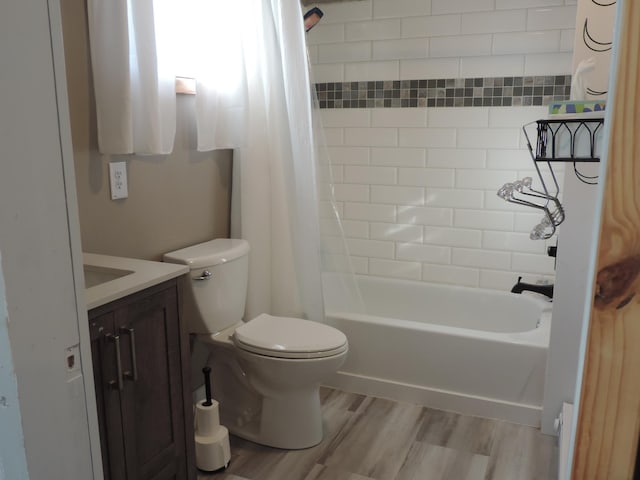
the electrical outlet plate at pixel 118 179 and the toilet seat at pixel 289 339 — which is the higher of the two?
the electrical outlet plate at pixel 118 179

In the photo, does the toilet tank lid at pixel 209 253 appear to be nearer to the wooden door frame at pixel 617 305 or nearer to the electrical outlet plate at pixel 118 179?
the electrical outlet plate at pixel 118 179

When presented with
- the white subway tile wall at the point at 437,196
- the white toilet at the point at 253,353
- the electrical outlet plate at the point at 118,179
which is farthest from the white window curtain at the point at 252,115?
the white subway tile wall at the point at 437,196

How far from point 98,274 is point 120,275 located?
11 centimetres

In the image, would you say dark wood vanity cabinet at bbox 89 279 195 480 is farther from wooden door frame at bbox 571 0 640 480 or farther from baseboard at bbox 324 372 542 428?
wooden door frame at bbox 571 0 640 480

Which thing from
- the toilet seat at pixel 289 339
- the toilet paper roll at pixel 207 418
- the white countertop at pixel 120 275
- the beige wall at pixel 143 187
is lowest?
the toilet paper roll at pixel 207 418

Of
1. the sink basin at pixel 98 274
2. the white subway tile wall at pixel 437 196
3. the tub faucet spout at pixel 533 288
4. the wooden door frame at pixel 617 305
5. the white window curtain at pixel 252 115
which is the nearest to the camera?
the wooden door frame at pixel 617 305

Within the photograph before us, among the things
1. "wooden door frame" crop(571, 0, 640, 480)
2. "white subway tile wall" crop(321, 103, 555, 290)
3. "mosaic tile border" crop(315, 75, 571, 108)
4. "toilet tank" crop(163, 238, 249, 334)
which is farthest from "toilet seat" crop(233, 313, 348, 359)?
"wooden door frame" crop(571, 0, 640, 480)

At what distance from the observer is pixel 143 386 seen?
1734mm

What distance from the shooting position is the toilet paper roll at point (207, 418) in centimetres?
227

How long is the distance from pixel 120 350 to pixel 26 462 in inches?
27.3

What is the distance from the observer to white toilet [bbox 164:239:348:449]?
7.43 ft

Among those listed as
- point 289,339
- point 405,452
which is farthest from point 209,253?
point 405,452

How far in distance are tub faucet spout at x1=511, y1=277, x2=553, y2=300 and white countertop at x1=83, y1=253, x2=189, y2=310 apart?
6.34 ft

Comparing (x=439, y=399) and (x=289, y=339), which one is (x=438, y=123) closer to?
(x=439, y=399)
